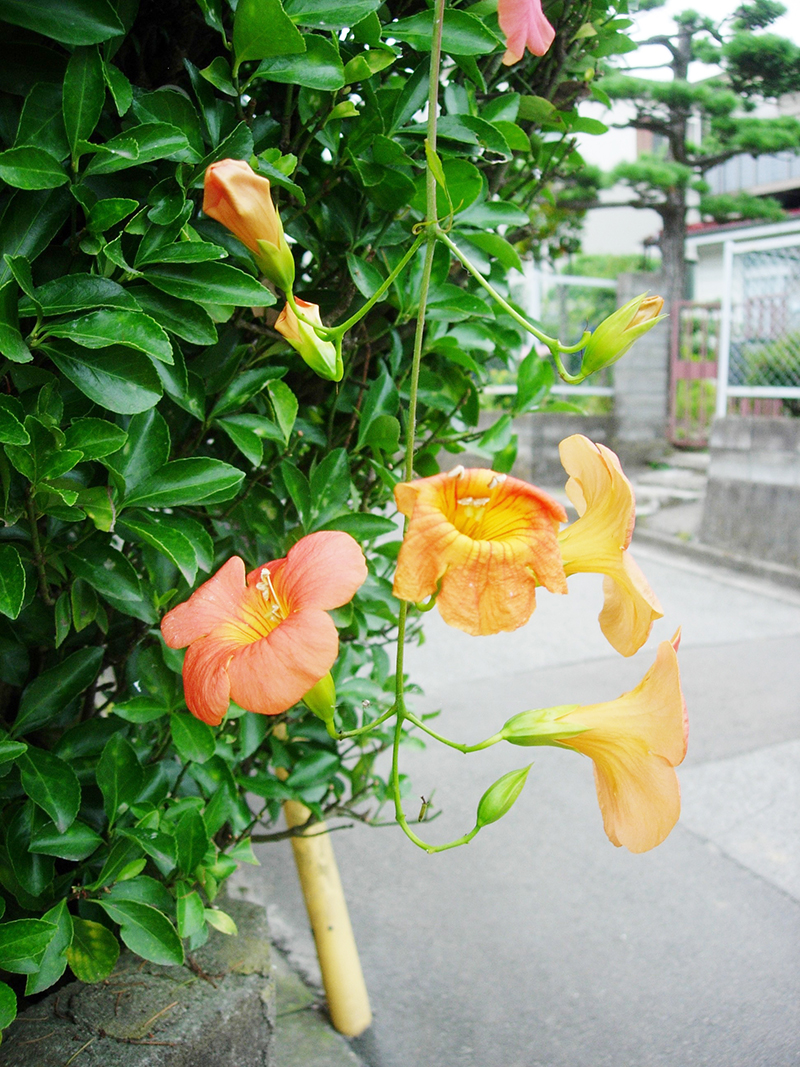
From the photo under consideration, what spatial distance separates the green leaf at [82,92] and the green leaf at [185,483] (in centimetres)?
28

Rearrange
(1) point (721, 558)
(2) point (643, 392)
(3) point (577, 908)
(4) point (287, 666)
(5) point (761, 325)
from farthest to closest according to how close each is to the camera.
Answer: (2) point (643, 392), (5) point (761, 325), (1) point (721, 558), (3) point (577, 908), (4) point (287, 666)

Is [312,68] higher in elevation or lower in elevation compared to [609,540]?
higher

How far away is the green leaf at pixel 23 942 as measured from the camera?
753 millimetres

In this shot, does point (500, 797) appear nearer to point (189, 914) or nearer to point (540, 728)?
point (540, 728)

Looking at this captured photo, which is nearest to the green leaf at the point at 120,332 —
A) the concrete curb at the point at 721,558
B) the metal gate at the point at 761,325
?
the concrete curb at the point at 721,558

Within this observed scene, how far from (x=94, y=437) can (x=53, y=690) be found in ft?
1.02

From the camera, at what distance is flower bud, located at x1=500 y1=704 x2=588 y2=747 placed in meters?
0.62

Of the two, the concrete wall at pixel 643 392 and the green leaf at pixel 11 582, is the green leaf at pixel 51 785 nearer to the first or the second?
the green leaf at pixel 11 582

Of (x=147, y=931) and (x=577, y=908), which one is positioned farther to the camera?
(x=577, y=908)

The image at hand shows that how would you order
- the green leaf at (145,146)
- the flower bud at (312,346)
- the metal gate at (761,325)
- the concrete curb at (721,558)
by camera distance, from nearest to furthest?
the flower bud at (312,346) → the green leaf at (145,146) → the concrete curb at (721,558) → the metal gate at (761,325)

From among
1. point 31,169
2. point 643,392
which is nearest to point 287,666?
point 31,169

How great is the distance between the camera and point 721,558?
5.60 metres

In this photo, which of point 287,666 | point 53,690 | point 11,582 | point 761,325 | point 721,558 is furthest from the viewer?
point 761,325

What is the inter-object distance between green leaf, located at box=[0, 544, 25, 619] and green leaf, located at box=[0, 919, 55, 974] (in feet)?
1.01
